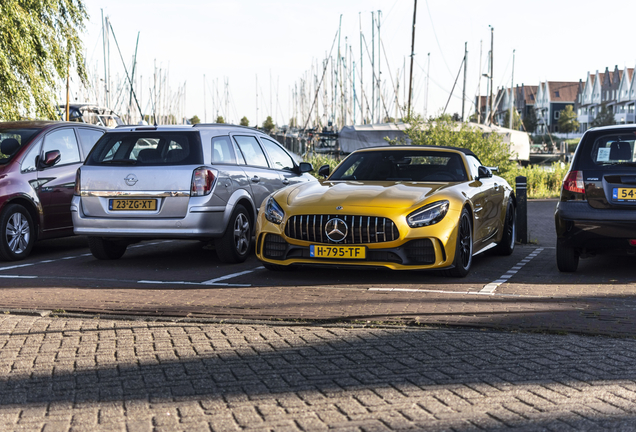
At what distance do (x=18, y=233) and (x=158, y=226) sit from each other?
7.84 feet

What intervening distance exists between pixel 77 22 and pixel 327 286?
13402 mm

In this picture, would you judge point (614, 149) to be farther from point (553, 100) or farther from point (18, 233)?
point (553, 100)

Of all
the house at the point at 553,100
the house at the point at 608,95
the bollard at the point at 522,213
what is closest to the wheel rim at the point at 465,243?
the bollard at the point at 522,213

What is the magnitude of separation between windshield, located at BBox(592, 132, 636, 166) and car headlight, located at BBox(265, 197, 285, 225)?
135 inches

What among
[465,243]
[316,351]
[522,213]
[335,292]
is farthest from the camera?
[522,213]

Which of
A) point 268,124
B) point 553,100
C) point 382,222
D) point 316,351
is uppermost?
point 553,100

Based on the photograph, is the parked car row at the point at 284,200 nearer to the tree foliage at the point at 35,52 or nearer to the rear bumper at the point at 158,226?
the rear bumper at the point at 158,226

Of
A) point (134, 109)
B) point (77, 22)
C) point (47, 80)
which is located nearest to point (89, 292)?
point (47, 80)

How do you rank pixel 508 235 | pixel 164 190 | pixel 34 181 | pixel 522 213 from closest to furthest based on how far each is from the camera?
pixel 164 190 → pixel 34 181 → pixel 508 235 → pixel 522 213

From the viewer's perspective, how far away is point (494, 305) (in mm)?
6633

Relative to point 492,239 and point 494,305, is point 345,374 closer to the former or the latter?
point 494,305

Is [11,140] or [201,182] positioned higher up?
[11,140]

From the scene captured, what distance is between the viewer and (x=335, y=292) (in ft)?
24.1

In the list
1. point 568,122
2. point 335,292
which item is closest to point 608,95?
point 568,122
